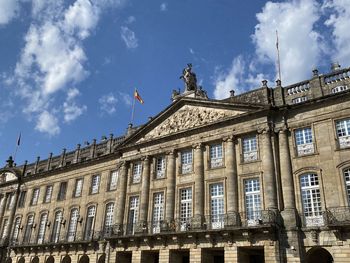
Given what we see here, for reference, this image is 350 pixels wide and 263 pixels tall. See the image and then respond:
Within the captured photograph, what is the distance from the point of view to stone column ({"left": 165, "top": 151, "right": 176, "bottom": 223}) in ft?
84.9

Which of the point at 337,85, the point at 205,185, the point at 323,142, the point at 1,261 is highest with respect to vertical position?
the point at 337,85

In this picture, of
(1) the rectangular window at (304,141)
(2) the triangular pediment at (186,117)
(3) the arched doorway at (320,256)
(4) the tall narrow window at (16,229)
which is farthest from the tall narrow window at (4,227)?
(1) the rectangular window at (304,141)

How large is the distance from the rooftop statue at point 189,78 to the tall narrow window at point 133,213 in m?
9.95

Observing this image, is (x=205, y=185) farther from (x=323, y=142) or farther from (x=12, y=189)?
(x=12, y=189)

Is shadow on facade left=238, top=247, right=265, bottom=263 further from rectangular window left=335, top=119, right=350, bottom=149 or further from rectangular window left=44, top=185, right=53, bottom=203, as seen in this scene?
rectangular window left=44, top=185, right=53, bottom=203

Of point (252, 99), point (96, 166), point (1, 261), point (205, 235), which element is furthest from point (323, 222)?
point (1, 261)

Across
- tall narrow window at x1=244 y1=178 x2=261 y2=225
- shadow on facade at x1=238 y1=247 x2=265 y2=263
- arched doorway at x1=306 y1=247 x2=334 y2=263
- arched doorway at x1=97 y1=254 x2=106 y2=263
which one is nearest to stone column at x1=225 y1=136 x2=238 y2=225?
tall narrow window at x1=244 y1=178 x2=261 y2=225

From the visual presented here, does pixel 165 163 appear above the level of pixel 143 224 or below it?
above

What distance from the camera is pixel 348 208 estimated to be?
762 inches

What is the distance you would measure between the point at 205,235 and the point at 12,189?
93.3ft

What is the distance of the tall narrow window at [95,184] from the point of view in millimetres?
33719

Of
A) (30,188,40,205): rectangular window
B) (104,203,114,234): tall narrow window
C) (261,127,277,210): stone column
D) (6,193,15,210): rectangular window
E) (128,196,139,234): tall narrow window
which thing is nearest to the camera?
(261,127,277,210): stone column

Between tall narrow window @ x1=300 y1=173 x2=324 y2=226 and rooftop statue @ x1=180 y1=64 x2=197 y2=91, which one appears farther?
rooftop statue @ x1=180 y1=64 x2=197 y2=91

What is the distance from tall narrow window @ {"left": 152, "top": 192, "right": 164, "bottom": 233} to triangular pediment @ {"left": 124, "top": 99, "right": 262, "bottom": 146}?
4750 millimetres
